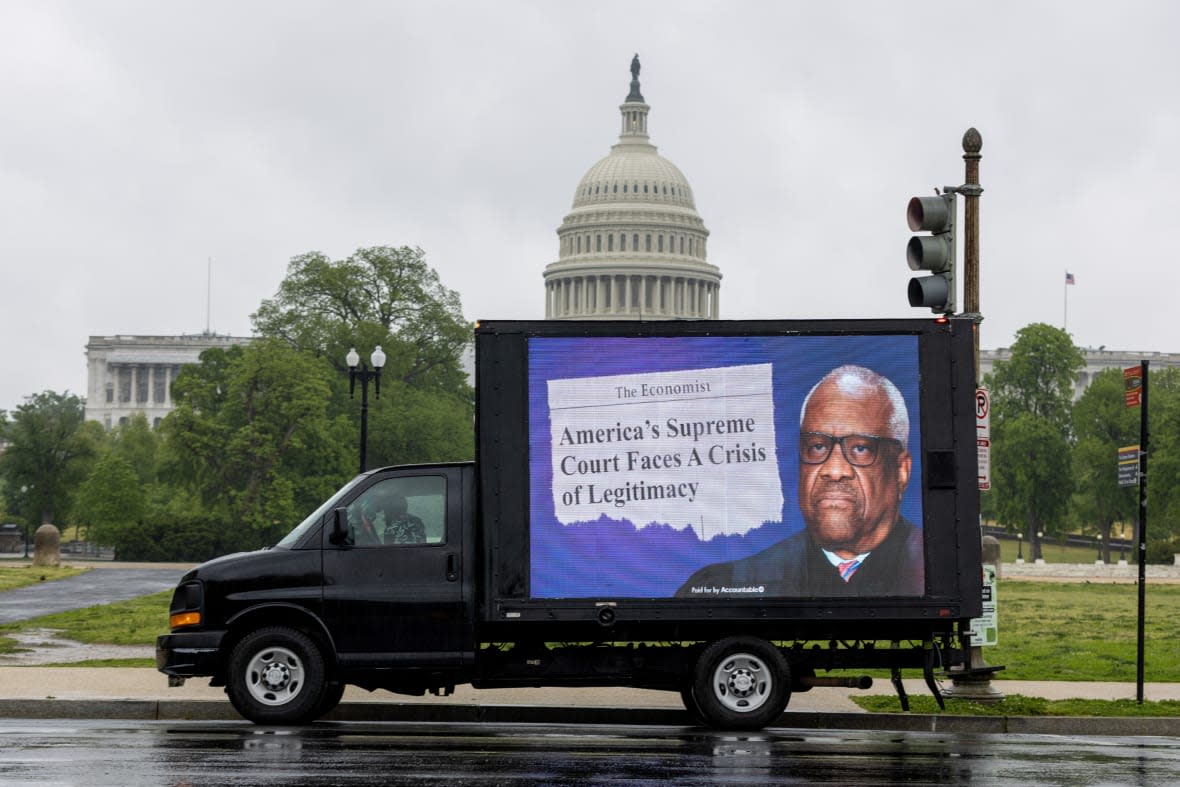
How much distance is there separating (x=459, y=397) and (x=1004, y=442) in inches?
1080

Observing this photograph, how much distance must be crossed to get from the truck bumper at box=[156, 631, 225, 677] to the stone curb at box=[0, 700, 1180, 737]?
45.3 inches

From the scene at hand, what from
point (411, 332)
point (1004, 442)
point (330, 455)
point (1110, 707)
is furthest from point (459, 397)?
point (1110, 707)

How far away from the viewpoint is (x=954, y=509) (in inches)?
683

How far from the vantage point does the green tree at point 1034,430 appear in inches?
3632

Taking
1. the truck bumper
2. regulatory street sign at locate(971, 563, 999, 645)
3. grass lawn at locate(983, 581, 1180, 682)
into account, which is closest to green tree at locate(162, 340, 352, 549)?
grass lawn at locate(983, 581, 1180, 682)

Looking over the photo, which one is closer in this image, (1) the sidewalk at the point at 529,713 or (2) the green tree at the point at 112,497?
(1) the sidewalk at the point at 529,713

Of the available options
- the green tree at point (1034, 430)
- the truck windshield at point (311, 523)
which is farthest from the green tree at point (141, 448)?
the truck windshield at point (311, 523)

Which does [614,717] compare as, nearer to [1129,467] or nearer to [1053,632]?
[1129,467]

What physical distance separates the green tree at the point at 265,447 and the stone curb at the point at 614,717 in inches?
2345

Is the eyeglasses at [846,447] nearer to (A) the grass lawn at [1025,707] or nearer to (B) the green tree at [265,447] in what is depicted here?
(A) the grass lawn at [1025,707]

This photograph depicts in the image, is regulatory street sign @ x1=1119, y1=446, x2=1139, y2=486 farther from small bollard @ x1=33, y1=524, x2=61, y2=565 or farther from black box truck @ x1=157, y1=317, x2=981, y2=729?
small bollard @ x1=33, y1=524, x2=61, y2=565

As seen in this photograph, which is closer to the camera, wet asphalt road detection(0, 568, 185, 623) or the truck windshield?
the truck windshield

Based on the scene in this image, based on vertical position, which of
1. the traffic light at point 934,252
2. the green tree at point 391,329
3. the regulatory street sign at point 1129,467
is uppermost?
the green tree at point 391,329

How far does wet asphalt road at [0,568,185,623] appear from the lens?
120 feet
